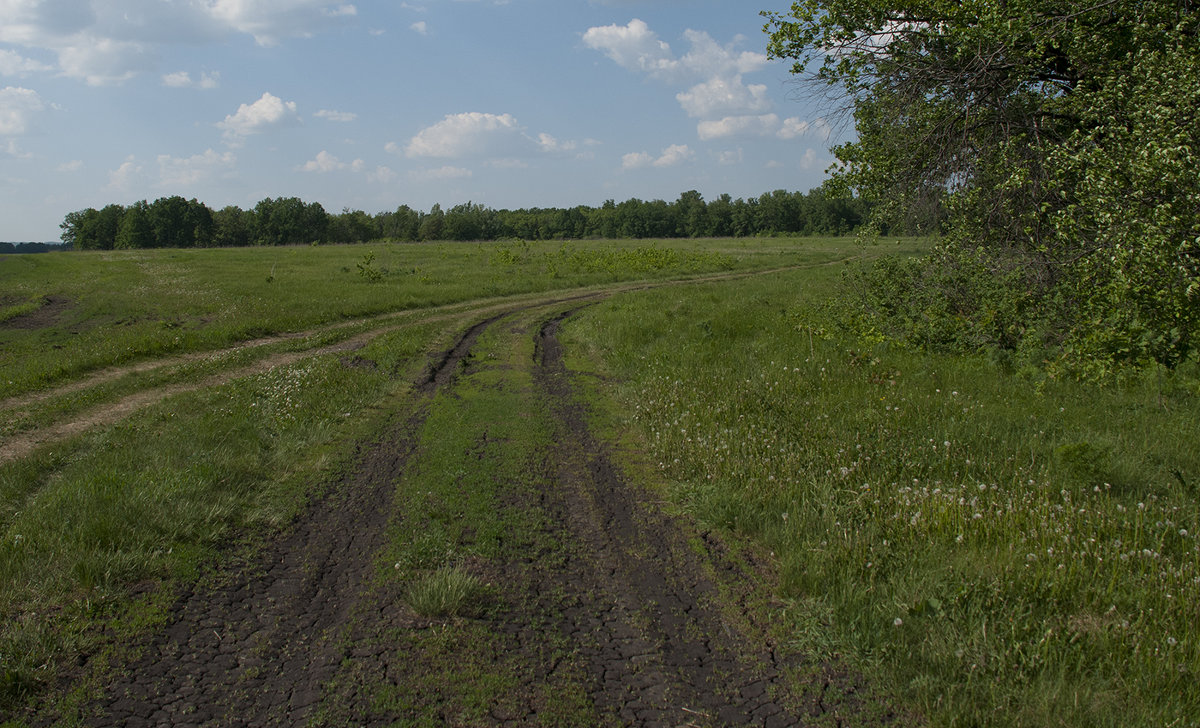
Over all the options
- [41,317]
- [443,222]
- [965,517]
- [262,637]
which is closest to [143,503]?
[262,637]

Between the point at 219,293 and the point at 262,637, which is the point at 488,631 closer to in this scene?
the point at 262,637

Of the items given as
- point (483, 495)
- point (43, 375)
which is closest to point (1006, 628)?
point (483, 495)

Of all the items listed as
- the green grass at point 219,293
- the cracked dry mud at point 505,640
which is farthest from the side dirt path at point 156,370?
the cracked dry mud at point 505,640

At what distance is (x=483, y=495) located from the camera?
22.1ft

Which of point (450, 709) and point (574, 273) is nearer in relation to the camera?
point (450, 709)

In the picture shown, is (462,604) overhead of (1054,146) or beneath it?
beneath

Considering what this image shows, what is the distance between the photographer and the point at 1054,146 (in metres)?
8.92

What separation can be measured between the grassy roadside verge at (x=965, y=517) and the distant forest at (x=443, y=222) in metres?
80.7

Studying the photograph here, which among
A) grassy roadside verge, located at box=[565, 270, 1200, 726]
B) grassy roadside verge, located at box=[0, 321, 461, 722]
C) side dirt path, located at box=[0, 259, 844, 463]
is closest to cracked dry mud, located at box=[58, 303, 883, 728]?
grassy roadside verge, located at box=[0, 321, 461, 722]

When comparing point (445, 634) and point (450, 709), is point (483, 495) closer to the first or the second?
point (445, 634)

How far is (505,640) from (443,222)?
13155cm

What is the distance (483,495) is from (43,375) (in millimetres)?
10905

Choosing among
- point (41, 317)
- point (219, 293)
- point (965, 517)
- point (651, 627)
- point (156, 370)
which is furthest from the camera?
A: point (219, 293)

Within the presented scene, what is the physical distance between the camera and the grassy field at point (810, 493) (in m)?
3.98
